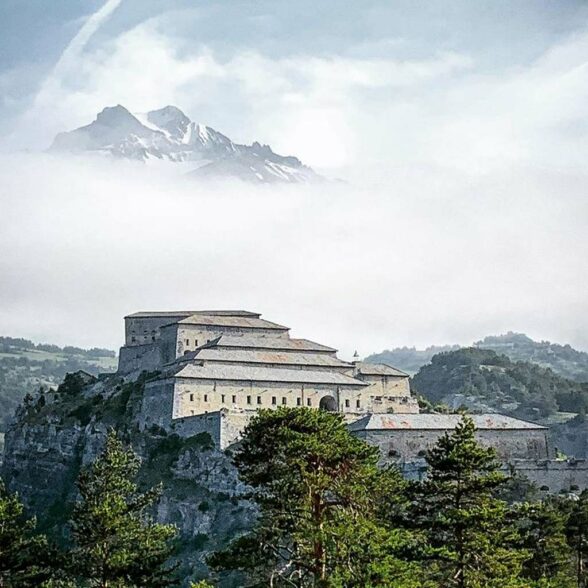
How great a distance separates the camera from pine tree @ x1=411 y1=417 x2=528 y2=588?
2964 centimetres

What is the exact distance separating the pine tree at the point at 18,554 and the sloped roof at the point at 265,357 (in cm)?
5075

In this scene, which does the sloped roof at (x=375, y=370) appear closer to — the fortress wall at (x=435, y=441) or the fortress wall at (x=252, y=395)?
the fortress wall at (x=252, y=395)

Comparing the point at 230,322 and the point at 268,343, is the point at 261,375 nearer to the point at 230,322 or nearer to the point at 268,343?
the point at 268,343

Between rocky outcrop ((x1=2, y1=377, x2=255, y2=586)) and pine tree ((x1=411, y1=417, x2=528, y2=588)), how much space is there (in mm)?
33479

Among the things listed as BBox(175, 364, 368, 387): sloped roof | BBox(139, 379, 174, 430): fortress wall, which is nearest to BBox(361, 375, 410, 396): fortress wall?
BBox(175, 364, 368, 387): sloped roof

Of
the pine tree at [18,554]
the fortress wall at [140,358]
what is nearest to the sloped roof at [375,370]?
the fortress wall at [140,358]

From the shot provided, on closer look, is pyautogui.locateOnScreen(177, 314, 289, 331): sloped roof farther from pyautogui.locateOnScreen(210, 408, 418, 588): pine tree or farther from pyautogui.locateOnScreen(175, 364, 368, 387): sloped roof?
pyautogui.locateOnScreen(210, 408, 418, 588): pine tree

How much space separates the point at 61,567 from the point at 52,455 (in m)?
55.6

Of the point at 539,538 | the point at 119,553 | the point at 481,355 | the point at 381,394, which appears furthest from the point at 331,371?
the point at 481,355

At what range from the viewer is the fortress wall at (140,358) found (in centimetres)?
9231

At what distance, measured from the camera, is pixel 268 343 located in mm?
92500

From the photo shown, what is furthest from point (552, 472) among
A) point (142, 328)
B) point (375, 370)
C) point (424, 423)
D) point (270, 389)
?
point (142, 328)

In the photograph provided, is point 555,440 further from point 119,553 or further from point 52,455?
point 119,553

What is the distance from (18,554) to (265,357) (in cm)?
5569
